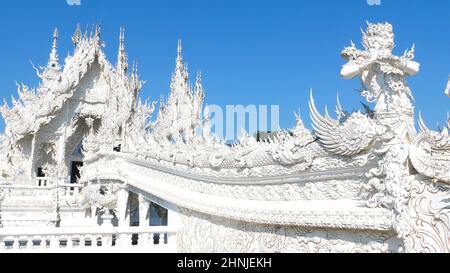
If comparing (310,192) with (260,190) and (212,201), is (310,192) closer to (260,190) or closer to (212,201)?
(260,190)

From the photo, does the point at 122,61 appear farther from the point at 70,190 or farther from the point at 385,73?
the point at 385,73

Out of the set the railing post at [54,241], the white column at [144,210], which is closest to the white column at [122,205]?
the white column at [144,210]

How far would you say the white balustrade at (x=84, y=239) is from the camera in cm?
615

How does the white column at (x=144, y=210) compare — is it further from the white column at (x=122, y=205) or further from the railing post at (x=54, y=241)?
the railing post at (x=54, y=241)

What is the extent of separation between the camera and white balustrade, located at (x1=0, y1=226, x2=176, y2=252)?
615 centimetres

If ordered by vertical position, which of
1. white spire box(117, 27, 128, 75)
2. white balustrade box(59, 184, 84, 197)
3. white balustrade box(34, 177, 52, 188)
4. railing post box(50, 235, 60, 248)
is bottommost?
railing post box(50, 235, 60, 248)

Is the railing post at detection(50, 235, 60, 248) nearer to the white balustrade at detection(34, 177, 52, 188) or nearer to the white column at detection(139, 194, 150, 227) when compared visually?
the white column at detection(139, 194, 150, 227)

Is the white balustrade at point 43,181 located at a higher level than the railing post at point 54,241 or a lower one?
higher

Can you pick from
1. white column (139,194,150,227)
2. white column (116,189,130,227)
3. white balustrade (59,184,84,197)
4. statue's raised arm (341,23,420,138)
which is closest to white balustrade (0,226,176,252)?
white column (139,194,150,227)

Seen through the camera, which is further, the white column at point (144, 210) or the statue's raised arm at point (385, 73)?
the white column at point (144, 210)

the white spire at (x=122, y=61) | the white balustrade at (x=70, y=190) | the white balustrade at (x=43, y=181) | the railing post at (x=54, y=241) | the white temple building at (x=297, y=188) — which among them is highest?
the white spire at (x=122, y=61)

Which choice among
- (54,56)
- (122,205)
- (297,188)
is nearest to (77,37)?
(54,56)

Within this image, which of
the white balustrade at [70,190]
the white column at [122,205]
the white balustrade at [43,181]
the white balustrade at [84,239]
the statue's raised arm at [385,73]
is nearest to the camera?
the statue's raised arm at [385,73]

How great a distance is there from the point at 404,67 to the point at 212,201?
11.0ft
